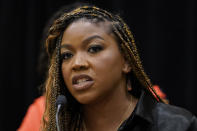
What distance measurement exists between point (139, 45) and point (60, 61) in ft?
3.78

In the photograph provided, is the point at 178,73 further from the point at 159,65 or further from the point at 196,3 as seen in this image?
the point at 196,3

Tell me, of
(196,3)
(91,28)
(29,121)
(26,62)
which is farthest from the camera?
(26,62)

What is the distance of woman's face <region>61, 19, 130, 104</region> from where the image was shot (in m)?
1.80

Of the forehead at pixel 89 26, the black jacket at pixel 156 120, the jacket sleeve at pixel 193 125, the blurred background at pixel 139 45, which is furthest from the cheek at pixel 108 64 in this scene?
the blurred background at pixel 139 45

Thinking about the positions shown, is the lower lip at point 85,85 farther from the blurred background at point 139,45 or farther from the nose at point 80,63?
the blurred background at point 139,45

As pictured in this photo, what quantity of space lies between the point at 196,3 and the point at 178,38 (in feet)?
1.01

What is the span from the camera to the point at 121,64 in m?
1.92

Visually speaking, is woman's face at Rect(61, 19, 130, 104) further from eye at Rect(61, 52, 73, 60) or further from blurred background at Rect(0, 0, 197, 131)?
blurred background at Rect(0, 0, 197, 131)

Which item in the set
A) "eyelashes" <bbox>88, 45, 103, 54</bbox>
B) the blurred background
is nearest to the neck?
"eyelashes" <bbox>88, 45, 103, 54</bbox>

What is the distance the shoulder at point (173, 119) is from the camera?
6.10 feet

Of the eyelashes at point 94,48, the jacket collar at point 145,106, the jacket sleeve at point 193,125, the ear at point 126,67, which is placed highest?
the eyelashes at point 94,48

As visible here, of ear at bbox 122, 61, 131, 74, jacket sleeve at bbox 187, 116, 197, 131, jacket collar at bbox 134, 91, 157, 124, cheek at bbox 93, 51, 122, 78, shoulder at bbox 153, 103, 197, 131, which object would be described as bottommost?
jacket sleeve at bbox 187, 116, 197, 131

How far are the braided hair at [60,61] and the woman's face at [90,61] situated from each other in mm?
49

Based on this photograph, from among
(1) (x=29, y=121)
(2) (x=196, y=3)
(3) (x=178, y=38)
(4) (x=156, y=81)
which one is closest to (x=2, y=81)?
(1) (x=29, y=121)
